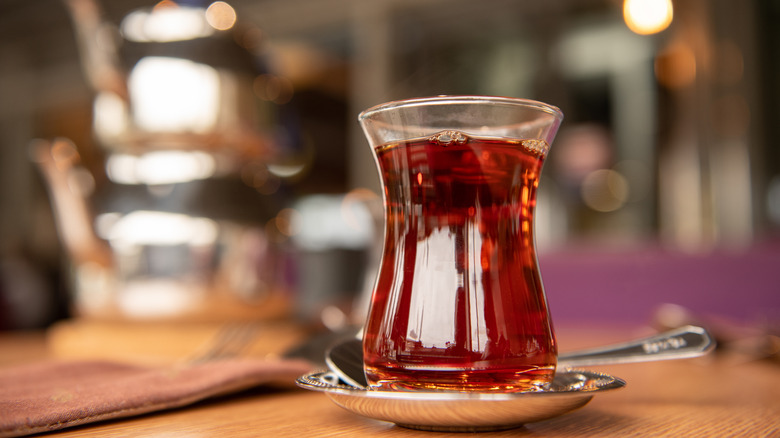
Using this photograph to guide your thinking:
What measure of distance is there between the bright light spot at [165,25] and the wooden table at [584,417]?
1.50 ft

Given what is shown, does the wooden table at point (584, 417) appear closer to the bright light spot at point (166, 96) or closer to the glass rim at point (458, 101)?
the glass rim at point (458, 101)

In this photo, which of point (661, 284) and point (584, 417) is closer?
point (584, 417)

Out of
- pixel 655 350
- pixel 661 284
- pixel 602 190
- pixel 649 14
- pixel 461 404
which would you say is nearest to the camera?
pixel 461 404

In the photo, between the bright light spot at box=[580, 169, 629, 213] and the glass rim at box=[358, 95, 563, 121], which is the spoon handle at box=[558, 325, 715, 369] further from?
the bright light spot at box=[580, 169, 629, 213]

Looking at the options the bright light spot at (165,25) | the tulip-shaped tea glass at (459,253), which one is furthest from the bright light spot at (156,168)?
the tulip-shaped tea glass at (459,253)

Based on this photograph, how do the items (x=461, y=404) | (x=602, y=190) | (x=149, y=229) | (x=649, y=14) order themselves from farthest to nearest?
(x=602, y=190)
(x=649, y=14)
(x=149, y=229)
(x=461, y=404)

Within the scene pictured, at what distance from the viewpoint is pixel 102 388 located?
0.34 meters

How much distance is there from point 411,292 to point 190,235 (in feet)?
1.42

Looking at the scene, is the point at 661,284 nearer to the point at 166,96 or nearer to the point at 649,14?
the point at 166,96

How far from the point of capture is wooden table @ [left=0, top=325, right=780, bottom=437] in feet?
0.95

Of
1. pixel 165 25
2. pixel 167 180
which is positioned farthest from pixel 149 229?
pixel 165 25

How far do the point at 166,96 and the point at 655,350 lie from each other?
54 centimetres

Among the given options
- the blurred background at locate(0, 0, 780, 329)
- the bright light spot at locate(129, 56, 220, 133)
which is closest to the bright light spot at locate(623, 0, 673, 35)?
the blurred background at locate(0, 0, 780, 329)

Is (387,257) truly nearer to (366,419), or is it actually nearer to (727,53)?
(366,419)
